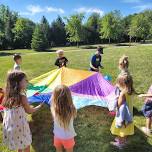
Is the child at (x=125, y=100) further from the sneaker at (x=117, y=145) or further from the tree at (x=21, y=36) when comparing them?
the tree at (x=21, y=36)

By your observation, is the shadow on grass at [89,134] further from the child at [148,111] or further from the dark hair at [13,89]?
the dark hair at [13,89]

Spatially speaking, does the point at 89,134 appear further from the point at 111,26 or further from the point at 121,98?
the point at 111,26

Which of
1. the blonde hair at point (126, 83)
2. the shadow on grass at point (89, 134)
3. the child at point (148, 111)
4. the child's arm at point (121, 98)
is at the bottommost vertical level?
the shadow on grass at point (89, 134)

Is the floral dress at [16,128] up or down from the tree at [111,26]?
down

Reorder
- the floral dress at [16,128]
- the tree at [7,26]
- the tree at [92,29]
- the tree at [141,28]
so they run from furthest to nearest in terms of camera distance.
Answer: the tree at [92,29], the tree at [141,28], the tree at [7,26], the floral dress at [16,128]

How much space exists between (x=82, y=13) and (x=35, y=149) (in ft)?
213

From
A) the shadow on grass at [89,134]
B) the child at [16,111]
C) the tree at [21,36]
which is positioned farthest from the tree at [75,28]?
the child at [16,111]

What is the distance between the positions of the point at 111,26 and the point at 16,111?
63.4 metres

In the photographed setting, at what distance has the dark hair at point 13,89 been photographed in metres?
5.37

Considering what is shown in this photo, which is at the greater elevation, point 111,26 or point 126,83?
point 111,26

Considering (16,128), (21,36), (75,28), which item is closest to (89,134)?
(16,128)

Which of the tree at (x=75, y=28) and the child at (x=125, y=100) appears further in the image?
the tree at (x=75, y=28)

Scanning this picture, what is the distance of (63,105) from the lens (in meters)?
5.24

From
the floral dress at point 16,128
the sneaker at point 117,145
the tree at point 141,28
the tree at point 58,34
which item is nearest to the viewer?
the floral dress at point 16,128
